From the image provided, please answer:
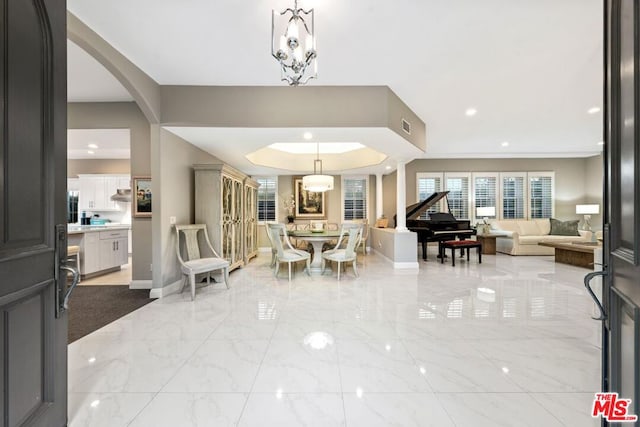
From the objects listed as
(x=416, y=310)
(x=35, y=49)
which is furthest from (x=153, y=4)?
(x=416, y=310)

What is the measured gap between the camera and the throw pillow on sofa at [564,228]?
24.0 ft

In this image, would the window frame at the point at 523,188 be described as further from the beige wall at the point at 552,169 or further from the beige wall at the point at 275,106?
the beige wall at the point at 275,106

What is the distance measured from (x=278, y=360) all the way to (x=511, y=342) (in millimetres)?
2108

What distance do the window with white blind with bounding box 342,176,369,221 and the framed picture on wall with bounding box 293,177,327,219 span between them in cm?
69

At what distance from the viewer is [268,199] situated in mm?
8547

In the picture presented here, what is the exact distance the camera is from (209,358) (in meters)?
2.20

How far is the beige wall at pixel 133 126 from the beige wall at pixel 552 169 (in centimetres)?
659

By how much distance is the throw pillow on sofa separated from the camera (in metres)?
7.32

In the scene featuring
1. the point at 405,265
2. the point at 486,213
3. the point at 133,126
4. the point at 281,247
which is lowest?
the point at 405,265

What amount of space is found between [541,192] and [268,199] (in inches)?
341

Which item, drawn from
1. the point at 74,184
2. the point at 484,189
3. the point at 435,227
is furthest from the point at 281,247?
the point at 484,189

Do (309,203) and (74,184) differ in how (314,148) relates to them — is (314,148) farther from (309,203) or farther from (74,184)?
(74,184)

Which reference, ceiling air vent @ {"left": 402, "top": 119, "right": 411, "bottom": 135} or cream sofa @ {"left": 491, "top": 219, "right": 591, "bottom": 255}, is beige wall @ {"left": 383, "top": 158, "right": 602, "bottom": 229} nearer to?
cream sofa @ {"left": 491, "top": 219, "right": 591, "bottom": 255}

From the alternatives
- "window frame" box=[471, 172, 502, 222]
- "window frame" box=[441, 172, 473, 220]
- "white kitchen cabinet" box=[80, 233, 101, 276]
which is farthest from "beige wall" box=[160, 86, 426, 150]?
"window frame" box=[471, 172, 502, 222]
